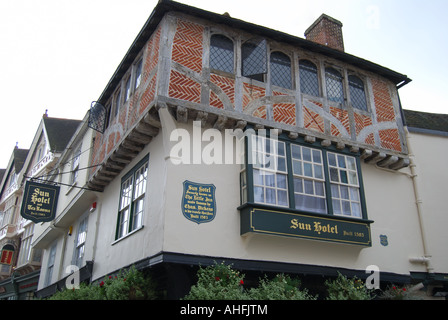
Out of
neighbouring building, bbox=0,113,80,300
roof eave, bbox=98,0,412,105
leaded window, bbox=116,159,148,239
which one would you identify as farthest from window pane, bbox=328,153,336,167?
neighbouring building, bbox=0,113,80,300

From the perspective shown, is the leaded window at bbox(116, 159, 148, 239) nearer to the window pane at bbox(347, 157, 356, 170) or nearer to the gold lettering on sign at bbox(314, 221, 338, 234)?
the gold lettering on sign at bbox(314, 221, 338, 234)

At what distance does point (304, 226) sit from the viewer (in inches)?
367

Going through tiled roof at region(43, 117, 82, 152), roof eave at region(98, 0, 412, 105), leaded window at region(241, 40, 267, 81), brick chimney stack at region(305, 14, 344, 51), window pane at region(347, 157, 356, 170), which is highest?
tiled roof at region(43, 117, 82, 152)

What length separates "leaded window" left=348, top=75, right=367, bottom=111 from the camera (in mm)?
11831

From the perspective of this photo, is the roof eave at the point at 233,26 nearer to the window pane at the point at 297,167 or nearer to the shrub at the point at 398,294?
the window pane at the point at 297,167

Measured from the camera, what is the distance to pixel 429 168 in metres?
12.1

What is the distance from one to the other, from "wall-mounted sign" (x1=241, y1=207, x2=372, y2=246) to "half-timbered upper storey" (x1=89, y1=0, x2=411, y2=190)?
1991mm

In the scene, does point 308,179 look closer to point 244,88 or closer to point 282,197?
point 282,197

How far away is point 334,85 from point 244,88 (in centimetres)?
297

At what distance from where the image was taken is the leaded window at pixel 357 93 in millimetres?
11831

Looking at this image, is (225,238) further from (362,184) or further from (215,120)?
(362,184)

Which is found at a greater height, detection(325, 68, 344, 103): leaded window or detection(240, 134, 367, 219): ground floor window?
detection(325, 68, 344, 103): leaded window

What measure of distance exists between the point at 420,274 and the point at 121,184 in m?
8.03

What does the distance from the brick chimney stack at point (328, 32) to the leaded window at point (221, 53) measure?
15.5 ft
